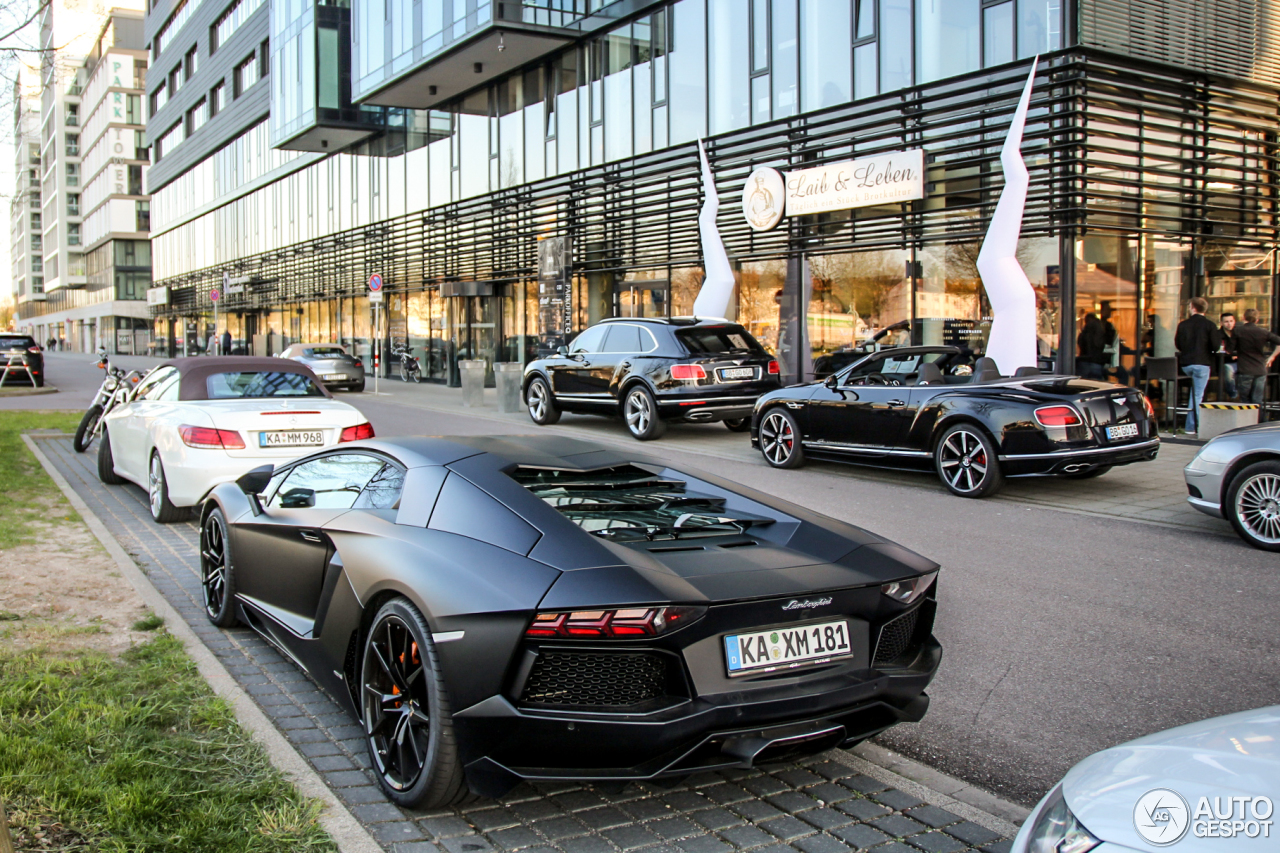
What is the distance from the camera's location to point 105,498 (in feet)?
33.0

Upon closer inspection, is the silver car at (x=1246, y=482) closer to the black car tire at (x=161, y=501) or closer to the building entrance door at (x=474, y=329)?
the black car tire at (x=161, y=501)

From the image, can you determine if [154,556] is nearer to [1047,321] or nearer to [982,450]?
[982,450]

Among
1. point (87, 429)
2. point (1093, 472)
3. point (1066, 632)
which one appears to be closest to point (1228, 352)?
point (1093, 472)

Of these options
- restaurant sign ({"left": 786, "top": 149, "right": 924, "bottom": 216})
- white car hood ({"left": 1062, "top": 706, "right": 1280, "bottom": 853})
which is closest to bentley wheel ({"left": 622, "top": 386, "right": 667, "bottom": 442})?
restaurant sign ({"left": 786, "top": 149, "right": 924, "bottom": 216})

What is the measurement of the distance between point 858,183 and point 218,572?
49.6 feet

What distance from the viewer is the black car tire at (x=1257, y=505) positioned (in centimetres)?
743

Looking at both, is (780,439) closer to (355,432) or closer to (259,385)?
(355,432)

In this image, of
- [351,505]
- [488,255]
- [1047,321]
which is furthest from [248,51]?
[351,505]

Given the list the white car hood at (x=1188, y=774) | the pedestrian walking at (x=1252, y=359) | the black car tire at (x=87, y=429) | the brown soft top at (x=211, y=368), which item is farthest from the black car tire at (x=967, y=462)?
the black car tire at (x=87, y=429)

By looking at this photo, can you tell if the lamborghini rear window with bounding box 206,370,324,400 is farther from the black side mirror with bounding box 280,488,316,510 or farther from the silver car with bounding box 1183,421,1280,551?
the silver car with bounding box 1183,421,1280,551

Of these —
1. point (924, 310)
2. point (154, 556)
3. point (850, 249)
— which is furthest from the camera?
point (850, 249)

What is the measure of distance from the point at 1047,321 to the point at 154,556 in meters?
13.2

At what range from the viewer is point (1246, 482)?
7.60 metres

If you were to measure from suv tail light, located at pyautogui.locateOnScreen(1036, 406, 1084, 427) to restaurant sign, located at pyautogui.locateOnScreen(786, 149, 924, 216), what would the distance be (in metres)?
8.62
